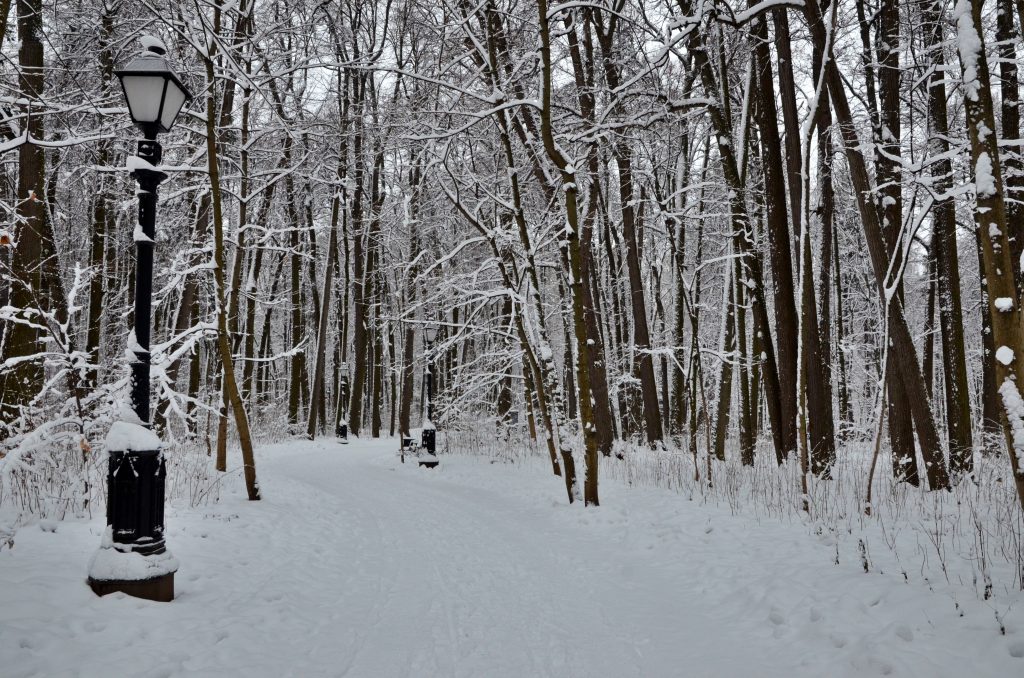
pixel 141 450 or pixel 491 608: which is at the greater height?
pixel 141 450

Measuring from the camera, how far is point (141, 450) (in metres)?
4.18

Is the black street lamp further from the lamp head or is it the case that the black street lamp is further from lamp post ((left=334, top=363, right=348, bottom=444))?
the lamp head

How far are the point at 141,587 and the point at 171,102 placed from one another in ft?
12.1

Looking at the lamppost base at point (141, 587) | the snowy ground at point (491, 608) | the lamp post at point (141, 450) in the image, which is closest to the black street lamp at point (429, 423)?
the snowy ground at point (491, 608)

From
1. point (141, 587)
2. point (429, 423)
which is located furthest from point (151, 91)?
point (429, 423)

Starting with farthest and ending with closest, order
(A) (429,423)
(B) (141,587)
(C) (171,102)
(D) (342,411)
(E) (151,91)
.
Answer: (D) (342,411) → (A) (429,423) → (C) (171,102) → (E) (151,91) → (B) (141,587)

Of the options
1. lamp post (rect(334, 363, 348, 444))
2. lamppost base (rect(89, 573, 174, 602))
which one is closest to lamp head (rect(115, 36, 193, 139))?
lamppost base (rect(89, 573, 174, 602))

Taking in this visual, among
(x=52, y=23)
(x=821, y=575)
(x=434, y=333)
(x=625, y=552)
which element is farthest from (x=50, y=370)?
(x=821, y=575)

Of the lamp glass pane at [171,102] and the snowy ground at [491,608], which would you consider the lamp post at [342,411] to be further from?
the lamp glass pane at [171,102]

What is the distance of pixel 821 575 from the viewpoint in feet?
15.2

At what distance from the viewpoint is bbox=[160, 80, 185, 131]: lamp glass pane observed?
4.41m

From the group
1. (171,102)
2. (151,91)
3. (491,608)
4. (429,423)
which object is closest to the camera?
(151,91)

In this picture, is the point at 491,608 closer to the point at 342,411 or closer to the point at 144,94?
the point at 144,94

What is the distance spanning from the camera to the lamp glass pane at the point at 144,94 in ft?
14.2
